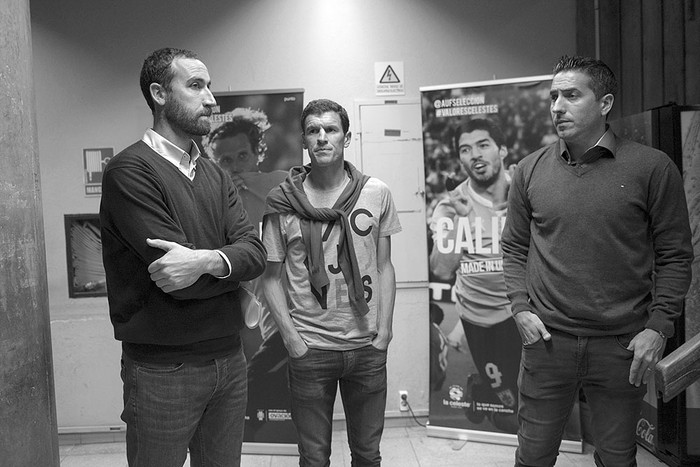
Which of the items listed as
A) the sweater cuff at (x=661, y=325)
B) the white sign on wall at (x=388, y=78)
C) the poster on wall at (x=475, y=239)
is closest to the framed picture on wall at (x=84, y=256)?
the white sign on wall at (x=388, y=78)

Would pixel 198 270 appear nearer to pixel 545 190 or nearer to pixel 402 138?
pixel 545 190

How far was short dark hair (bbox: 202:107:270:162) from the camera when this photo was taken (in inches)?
130

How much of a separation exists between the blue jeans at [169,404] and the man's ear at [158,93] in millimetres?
722

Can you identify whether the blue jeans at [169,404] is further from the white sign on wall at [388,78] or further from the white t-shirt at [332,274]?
the white sign on wall at [388,78]

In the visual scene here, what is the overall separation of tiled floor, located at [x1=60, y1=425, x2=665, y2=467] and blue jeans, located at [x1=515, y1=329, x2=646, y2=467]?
1.11 meters

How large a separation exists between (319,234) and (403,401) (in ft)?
5.80

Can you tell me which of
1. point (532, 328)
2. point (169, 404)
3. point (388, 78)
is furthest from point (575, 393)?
point (388, 78)

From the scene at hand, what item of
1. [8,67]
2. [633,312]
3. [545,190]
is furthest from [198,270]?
[633,312]

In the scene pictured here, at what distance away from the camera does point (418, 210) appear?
3.59 metres

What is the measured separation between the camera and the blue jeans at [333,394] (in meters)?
2.19

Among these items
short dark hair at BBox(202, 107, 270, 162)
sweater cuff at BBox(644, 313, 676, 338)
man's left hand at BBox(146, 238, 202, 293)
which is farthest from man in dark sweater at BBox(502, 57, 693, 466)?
short dark hair at BBox(202, 107, 270, 162)

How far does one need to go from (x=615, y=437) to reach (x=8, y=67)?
2.01 meters

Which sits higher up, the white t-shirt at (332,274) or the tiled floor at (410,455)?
the white t-shirt at (332,274)

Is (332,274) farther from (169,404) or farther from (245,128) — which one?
(245,128)
